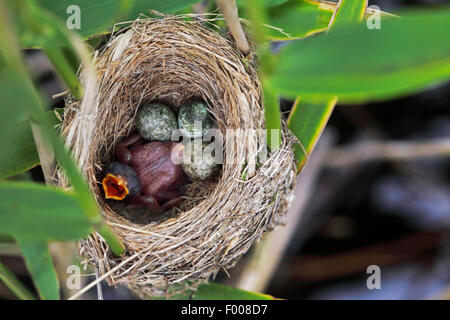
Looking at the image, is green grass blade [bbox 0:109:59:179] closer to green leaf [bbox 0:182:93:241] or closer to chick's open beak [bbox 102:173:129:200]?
chick's open beak [bbox 102:173:129:200]

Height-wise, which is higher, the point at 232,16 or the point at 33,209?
the point at 232,16

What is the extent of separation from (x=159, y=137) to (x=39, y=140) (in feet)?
1.40

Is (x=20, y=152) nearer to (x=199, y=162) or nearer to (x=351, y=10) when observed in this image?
(x=199, y=162)

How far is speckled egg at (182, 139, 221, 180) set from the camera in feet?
3.86

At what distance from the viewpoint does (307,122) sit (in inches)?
42.1

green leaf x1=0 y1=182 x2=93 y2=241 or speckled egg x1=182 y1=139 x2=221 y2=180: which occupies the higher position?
speckled egg x1=182 y1=139 x2=221 y2=180

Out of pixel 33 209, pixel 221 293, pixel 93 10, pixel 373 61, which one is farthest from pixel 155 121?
pixel 373 61

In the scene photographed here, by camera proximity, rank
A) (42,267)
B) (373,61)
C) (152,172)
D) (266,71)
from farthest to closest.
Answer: (152,172) → (42,267) → (266,71) → (373,61)

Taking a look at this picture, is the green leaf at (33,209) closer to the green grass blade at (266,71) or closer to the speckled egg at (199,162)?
A: the green grass blade at (266,71)

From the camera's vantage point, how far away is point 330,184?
1.53 m

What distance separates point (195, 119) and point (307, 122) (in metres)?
0.30

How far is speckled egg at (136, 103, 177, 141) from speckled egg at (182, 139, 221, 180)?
3.2 inches

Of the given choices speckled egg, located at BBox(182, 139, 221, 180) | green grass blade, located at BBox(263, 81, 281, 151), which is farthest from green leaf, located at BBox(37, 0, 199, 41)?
speckled egg, located at BBox(182, 139, 221, 180)

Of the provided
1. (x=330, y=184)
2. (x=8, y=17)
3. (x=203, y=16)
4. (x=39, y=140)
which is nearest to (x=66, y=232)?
(x=8, y=17)
